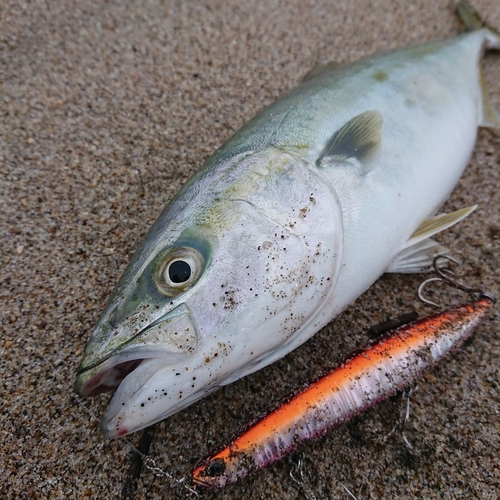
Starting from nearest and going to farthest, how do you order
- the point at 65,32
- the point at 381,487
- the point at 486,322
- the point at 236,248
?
1. the point at 236,248
2. the point at 381,487
3. the point at 486,322
4. the point at 65,32

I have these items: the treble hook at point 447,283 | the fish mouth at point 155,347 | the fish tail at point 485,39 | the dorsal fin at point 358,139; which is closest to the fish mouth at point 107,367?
the fish mouth at point 155,347

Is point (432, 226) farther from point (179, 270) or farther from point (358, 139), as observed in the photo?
point (179, 270)

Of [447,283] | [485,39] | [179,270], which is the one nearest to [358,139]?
[447,283]

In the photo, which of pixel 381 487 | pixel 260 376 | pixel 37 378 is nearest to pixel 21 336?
pixel 37 378

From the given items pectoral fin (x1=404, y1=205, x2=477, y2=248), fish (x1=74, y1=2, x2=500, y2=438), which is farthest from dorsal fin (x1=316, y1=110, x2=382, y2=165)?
pectoral fin (x1=404, y1=205, x2=477, y2=248)

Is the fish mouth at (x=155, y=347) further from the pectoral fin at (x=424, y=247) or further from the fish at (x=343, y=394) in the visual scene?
the pectoral fin at (x=424, y=247)

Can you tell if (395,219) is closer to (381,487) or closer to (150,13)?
(381,487)
